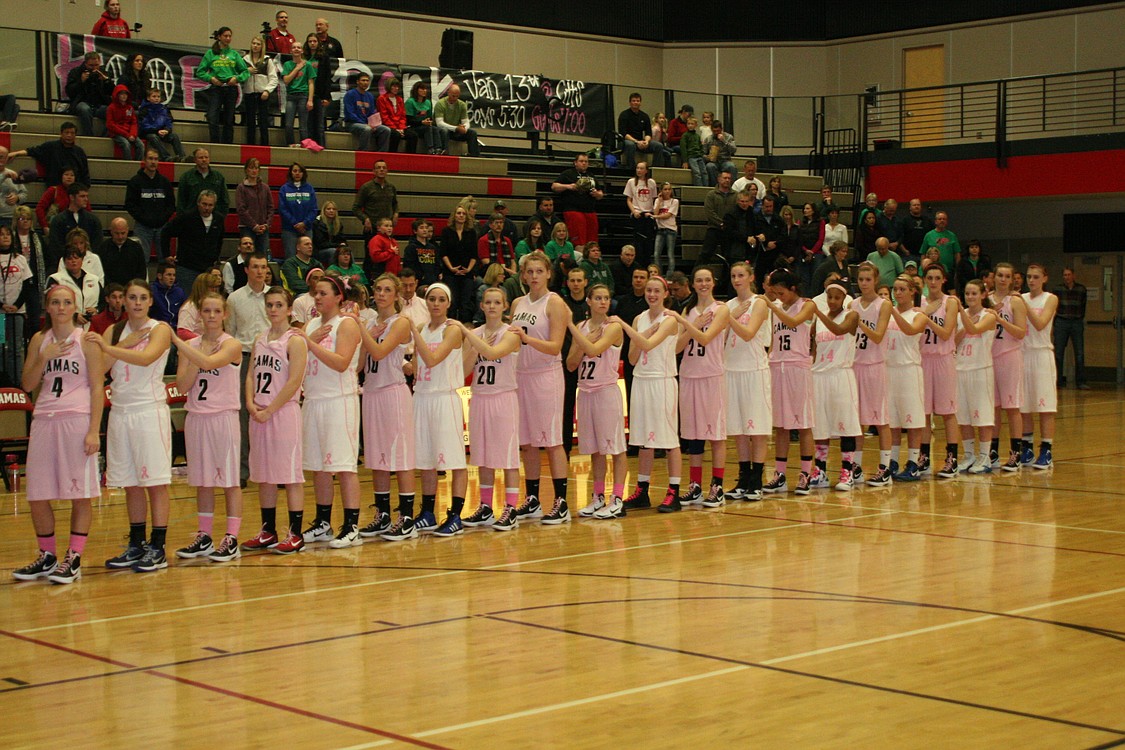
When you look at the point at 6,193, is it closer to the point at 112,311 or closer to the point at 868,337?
the point at 112,311

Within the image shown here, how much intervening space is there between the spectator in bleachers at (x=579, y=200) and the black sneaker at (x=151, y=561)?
36.7 ft

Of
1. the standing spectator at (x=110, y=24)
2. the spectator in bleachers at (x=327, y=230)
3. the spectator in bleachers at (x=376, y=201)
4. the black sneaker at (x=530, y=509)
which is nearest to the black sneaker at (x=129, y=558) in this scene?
the black sneaker at (x=530, y=509)

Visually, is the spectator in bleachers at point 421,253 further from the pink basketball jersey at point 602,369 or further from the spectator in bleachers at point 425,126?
the pink basketball jersey at point 602,369

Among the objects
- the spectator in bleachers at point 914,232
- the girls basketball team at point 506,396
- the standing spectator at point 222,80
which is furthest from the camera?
the spectator in bleachers at point 914,232

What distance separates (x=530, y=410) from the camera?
10336 millimetres

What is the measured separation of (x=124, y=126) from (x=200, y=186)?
7.10 ft

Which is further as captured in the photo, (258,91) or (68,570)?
(258,91)

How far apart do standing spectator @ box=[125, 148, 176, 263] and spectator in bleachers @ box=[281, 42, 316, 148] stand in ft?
12.7

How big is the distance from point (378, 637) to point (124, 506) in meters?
5.79

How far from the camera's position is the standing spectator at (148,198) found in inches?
601

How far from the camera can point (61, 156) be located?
49.6 ft

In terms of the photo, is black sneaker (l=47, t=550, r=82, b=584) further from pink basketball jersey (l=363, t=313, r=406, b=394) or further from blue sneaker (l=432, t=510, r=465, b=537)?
blue sneaker (l=432, t=510, r=465, b=537)

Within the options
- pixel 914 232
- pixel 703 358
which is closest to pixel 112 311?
pixel 703 358

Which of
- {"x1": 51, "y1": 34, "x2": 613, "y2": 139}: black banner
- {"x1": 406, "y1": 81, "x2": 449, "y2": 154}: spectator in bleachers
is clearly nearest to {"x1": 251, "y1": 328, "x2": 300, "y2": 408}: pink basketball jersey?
{"x1": 51, "y1": 34, "x2": 613, "y2": 139}: black banner
